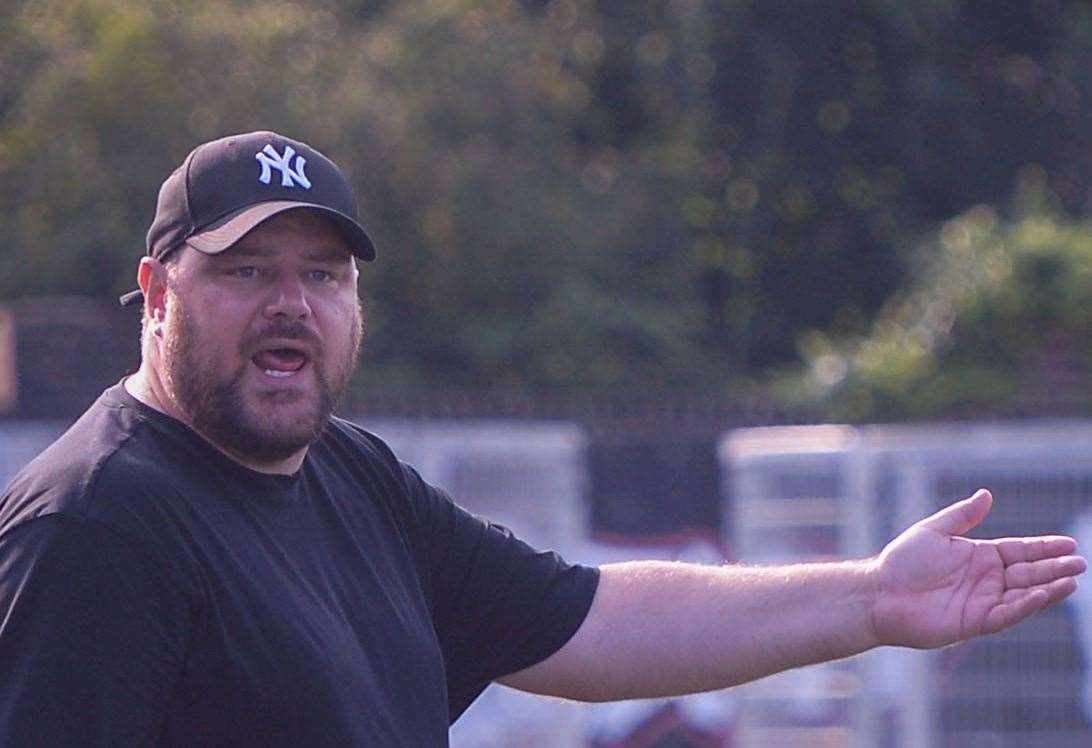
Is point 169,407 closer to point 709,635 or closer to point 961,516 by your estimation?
point 709,635

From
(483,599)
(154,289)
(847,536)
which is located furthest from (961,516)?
(847,536)

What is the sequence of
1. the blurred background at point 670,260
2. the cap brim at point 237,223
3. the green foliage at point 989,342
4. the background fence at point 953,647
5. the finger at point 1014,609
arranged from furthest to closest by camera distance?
the green foliage at point 989,342, the blurred background at point 670,260, the background fence at point 953,647, the finger at point 1014,609, the cap brim at point 237,223

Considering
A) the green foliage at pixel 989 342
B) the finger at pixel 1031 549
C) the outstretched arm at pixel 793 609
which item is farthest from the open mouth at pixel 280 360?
the green foliage at pixel 989 342

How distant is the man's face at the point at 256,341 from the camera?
8.63 feet

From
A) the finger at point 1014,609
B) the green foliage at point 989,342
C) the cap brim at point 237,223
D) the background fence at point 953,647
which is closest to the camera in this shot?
the cap brim at point 237,223

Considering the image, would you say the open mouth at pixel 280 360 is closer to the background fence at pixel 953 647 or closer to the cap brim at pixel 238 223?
the cap brim at pixel 238 223

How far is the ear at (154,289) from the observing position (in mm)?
2707

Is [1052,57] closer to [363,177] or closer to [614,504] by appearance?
[363,177]

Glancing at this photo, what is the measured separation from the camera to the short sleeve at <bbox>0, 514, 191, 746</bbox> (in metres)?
2.30

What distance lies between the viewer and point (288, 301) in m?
2.68

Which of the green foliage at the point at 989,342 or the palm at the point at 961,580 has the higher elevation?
the green foliage at the point at 989,342

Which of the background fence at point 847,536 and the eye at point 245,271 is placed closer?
the eye at point 245,271

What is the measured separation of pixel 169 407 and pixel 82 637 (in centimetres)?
44

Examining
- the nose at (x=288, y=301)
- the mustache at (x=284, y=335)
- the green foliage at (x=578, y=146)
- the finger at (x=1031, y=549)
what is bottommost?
the finger at (x=1031, y=549)
